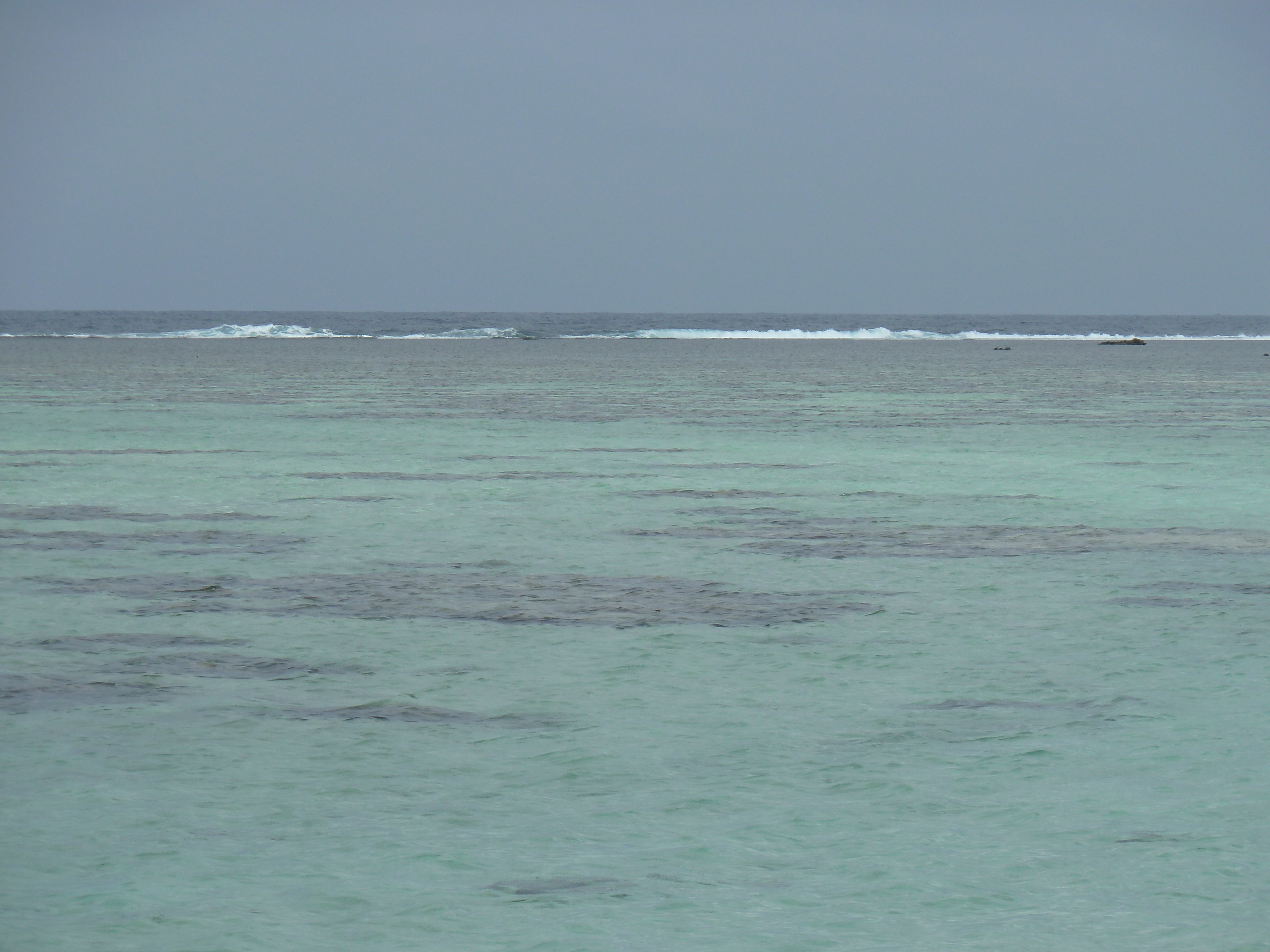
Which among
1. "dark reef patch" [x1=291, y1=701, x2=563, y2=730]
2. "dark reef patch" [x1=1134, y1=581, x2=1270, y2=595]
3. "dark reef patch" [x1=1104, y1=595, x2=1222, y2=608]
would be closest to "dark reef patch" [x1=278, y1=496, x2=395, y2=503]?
"dark reef patch" [x1=1134, y1=581, x2=1270, y2=595]

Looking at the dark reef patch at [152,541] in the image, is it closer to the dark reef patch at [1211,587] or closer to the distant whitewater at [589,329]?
the dark reef patch at [1211,587]

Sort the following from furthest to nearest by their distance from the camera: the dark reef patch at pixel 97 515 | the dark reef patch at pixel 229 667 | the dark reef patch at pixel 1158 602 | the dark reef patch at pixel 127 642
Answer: the dark reef patch at pixel 97 515 < the dark reef patch at pixel 1158 602 < the dark reef patch at pixel 127 642 < the dark reef patch at pixel 229 667

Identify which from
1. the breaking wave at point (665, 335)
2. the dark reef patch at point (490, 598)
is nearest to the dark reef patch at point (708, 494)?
the dark reef patch at point (490, 598)

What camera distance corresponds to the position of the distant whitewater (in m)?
120

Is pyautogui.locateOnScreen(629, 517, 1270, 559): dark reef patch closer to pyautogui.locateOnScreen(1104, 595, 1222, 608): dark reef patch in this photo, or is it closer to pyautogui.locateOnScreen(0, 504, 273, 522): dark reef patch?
pyautogui.locateOnScreen(1104, 595, 1222, 608): dark reef patch

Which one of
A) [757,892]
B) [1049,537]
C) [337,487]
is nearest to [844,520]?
[1049,537]

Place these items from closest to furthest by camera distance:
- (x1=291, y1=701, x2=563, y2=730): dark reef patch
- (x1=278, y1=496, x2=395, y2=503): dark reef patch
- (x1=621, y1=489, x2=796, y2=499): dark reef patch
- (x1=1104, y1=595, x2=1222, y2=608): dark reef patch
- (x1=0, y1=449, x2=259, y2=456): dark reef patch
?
(x1=291, y1=701, x2=563, y2=730): dark reef patch, (x1=1104, y1=595, x2=1222, y2=608): dark reef patch, (x1=278, y1=496, x2=395, y2=503): dark reef patch, (x1=621, y1=489, x2=796, y2=499): dark reef patch, (x1=0, y1=449, x2=259, y2=456): dark reef patch

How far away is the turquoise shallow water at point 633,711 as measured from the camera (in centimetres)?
536

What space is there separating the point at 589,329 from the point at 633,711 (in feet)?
437

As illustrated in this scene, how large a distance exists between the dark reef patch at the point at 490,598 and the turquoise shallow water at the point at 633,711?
0.16 ft

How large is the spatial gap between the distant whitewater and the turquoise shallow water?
95.9 m

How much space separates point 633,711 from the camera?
7.79m

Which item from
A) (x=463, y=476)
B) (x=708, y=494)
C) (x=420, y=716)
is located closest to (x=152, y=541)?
(x=463, y=476)

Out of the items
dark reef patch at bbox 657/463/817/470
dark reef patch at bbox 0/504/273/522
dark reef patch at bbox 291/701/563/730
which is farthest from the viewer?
dark reef patch at bbox 657/463/817/470
